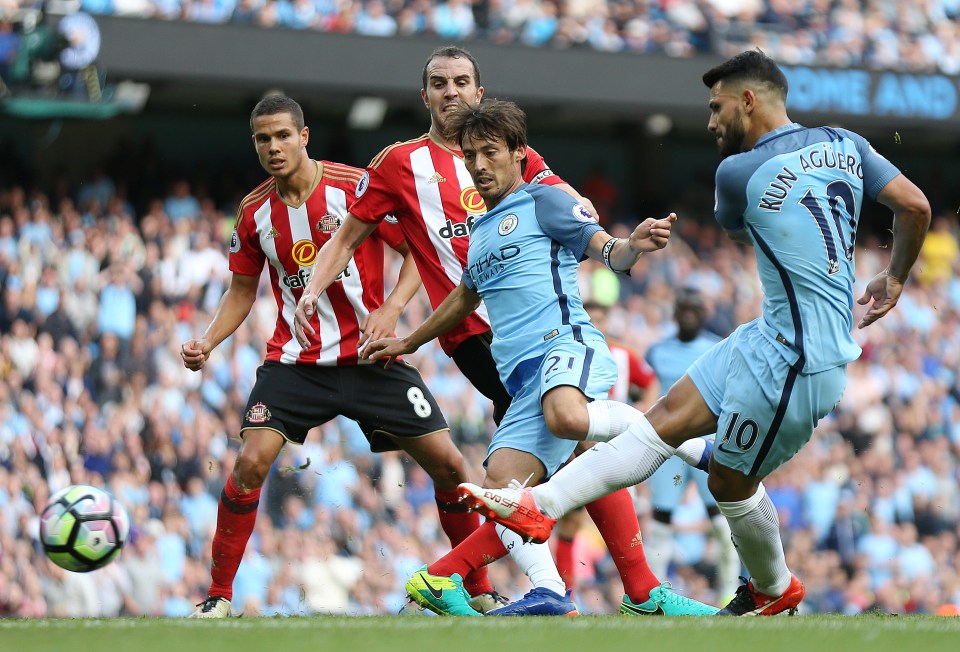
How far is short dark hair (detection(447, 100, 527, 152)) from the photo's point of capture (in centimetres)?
636

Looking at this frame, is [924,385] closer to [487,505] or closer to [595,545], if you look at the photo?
[595,545]

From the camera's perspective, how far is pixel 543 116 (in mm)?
20031

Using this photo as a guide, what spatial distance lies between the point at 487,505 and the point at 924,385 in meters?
12.0

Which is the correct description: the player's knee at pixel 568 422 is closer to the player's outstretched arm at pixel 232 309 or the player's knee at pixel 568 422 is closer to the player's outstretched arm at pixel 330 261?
the player's outstretched arm at pixel 330 261

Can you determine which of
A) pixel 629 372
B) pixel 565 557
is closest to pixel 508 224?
pixel 565 557

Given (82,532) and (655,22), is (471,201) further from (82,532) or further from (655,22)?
(655,22)

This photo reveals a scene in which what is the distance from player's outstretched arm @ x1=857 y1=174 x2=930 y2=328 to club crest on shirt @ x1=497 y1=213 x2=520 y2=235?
4.85 ft

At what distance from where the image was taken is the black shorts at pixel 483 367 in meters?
7.23

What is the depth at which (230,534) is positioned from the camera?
721cm

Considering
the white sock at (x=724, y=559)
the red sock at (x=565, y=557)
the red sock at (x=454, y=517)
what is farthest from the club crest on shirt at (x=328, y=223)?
the white sock at (x=724, y=559)

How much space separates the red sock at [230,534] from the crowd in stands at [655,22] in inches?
407

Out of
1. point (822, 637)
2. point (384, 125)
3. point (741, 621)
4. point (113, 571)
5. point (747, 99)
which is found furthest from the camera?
point (384, 125)

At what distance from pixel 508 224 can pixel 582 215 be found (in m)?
0.33

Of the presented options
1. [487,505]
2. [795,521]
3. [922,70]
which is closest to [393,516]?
[795,521]
